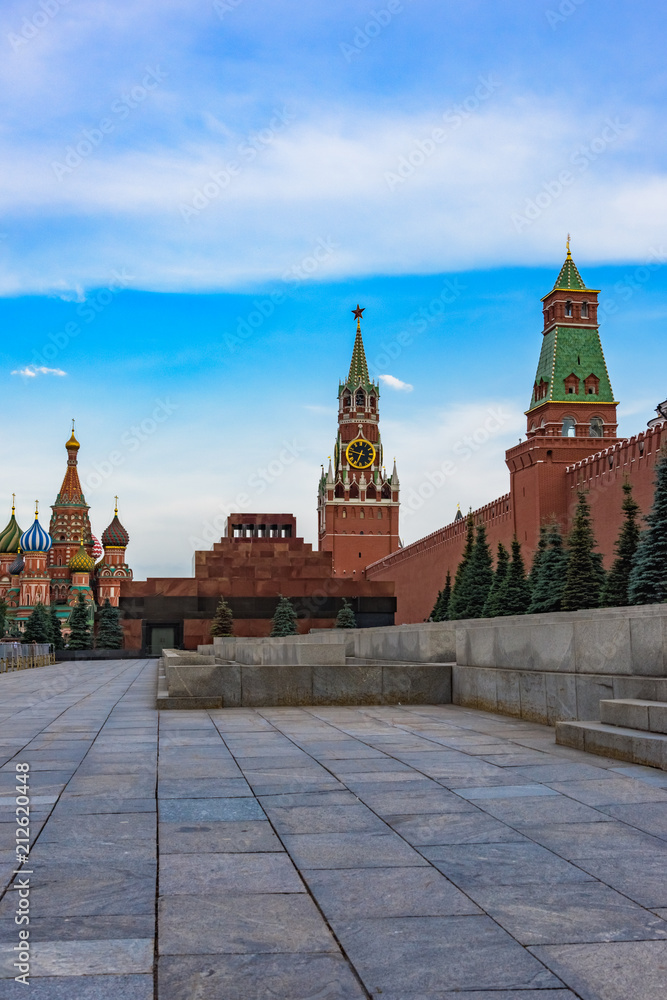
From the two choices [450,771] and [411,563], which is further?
[411,563]

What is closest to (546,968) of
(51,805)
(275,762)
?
(51,805)

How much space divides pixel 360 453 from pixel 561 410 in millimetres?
52269

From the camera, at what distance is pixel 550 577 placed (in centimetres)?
2759

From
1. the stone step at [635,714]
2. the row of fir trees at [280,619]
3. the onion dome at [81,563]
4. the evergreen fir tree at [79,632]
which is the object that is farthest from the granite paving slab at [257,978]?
the onion dome at [81,563]

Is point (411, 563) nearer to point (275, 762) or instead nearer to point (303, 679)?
point (303, 679)

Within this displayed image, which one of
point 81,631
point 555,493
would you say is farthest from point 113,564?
point 555,493

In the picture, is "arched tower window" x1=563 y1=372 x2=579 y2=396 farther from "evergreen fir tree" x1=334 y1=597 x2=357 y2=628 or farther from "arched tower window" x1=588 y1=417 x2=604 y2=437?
"evergreen fir tree" x1=334 y1=597 x2=357 y2=628

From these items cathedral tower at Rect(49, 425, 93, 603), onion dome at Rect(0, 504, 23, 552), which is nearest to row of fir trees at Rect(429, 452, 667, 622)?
cathedral tower at Rect(49, 425, 93, 603)

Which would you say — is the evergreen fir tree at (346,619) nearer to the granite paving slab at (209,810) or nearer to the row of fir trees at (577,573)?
the row of fir trees at (577,573)

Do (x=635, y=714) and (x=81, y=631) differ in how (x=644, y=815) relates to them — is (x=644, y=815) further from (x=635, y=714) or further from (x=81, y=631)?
(x=81, y=631)

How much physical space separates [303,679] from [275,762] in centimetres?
398

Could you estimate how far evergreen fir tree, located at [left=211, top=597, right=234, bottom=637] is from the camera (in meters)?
45.6

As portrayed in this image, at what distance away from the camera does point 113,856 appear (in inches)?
129

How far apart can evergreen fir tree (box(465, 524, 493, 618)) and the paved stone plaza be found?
93.9ft
